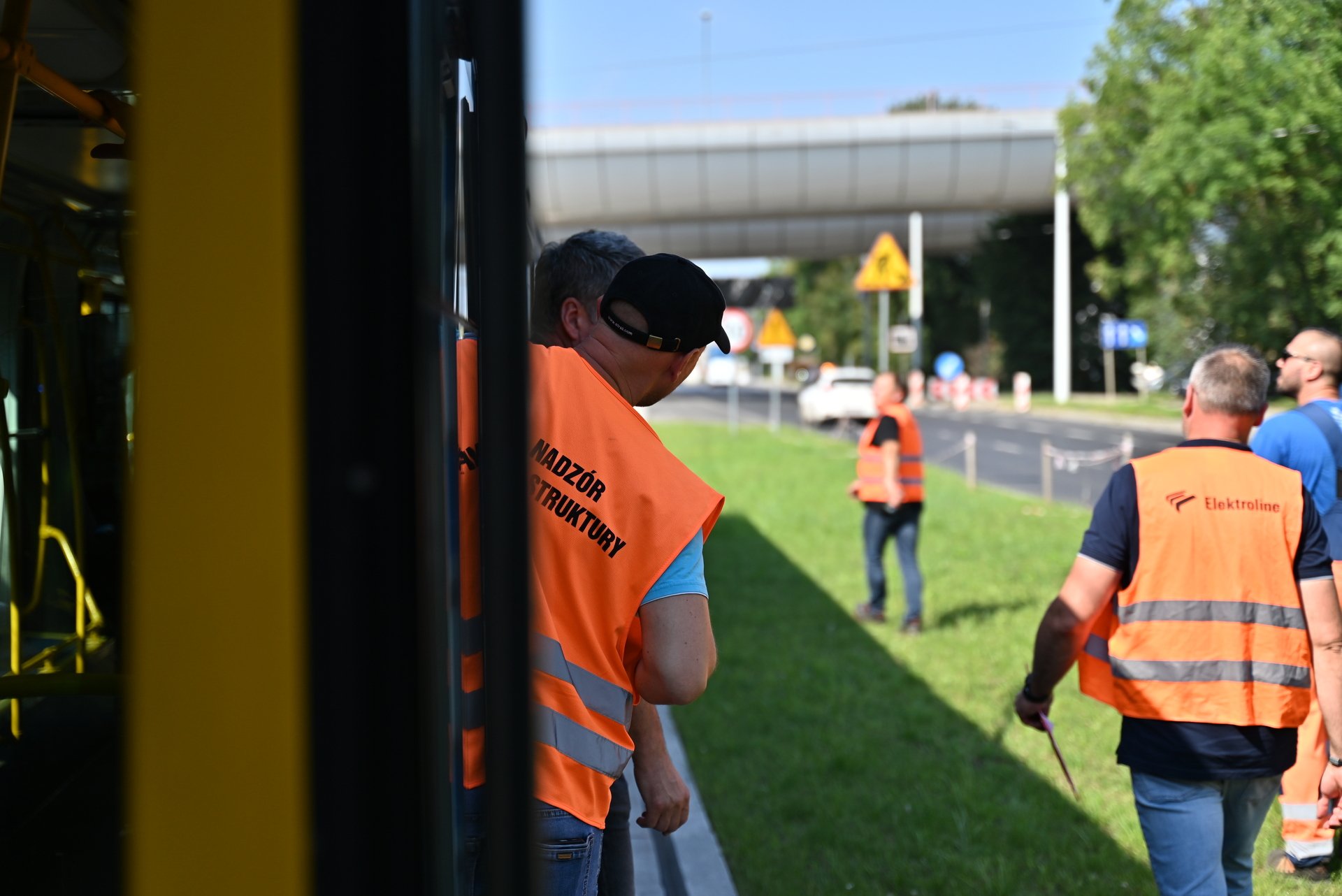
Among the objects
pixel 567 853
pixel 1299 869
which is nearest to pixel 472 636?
pixel 567 853

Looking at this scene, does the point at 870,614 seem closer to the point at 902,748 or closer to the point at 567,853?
the point at 902,748

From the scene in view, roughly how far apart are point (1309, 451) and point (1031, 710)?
1.65 meters

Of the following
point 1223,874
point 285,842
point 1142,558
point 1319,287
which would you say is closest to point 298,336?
point 285,842

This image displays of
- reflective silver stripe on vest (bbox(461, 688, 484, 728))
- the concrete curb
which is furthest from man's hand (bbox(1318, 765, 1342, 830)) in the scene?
reflective silver stripe on vest (bbox(461, 688, 484, 728))

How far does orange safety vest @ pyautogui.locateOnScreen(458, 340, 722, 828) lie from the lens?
1730mm

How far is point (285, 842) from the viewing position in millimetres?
1100

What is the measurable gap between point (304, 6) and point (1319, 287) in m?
5.27

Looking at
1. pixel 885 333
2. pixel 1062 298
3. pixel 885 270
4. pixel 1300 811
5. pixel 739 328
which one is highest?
pixel 1062 298

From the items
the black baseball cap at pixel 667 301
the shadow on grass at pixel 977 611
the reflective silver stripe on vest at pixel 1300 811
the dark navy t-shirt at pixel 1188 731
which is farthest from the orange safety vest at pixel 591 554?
the shadow on grass at pixel 977 611

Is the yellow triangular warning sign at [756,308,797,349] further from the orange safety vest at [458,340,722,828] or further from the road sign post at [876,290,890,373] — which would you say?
the orange safety vest at [458,340,722,828]

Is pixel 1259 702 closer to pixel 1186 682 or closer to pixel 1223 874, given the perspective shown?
pixel 1186 682

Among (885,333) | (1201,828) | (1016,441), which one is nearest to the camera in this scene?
(1201,828)

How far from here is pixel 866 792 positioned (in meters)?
5.14

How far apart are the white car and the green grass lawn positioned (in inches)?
843
